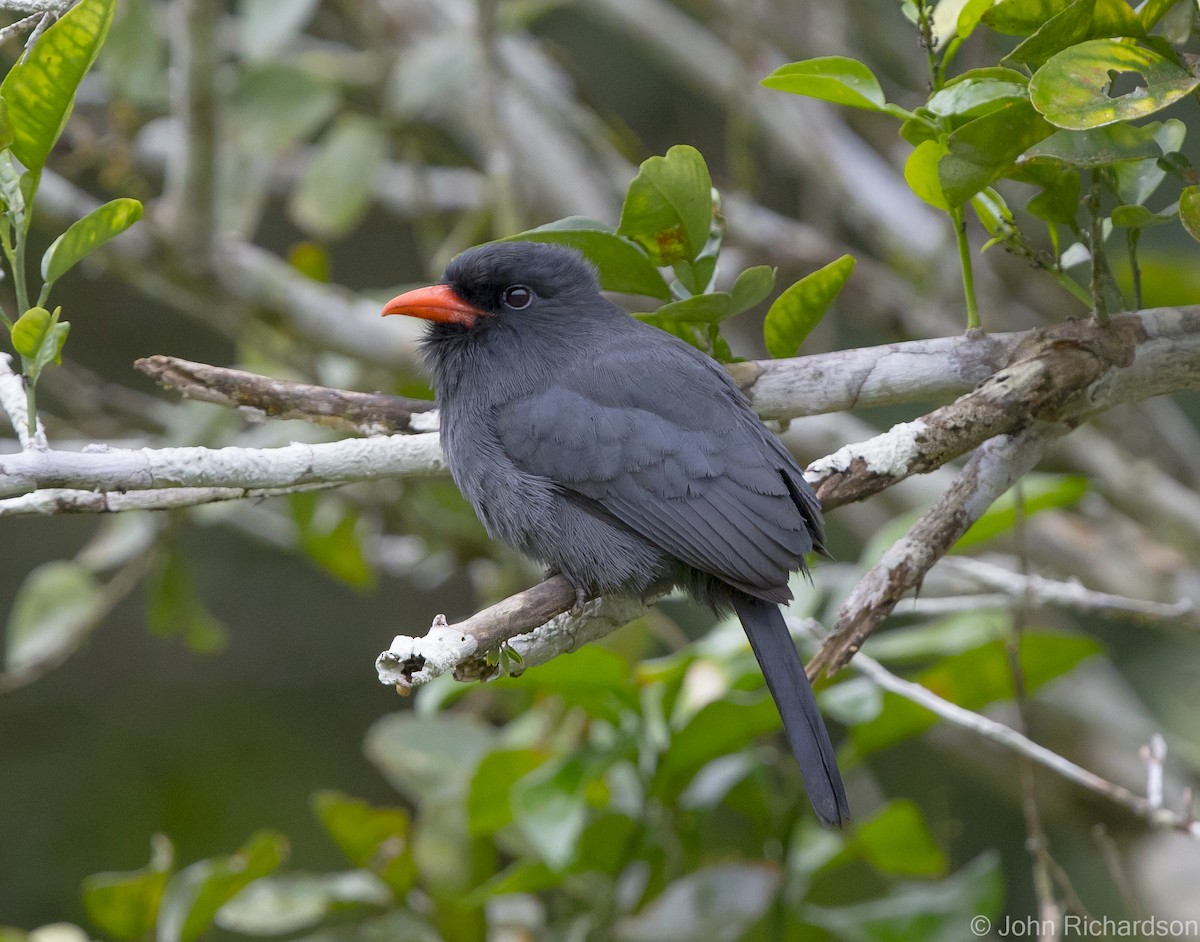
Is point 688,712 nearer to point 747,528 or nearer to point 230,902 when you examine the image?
point 747,528

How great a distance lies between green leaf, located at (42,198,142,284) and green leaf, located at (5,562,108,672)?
186cm

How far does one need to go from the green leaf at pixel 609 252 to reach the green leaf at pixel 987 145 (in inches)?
20.9

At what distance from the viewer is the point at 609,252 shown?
2.09 meters

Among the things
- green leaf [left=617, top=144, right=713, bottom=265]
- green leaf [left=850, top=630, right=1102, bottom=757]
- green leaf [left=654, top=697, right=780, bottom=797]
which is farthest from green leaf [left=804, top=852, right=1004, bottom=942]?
green leaf [left=617, top=144, right=713, bottom=265]

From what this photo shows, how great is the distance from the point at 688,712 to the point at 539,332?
0.85 m

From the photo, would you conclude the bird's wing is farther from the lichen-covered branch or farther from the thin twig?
the thin twig

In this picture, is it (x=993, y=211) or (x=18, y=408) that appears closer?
(x=18, y=408)

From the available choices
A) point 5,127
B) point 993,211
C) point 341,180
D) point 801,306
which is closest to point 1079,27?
point 993,211

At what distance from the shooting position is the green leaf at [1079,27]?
174cm

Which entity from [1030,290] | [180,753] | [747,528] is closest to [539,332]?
[747,528]

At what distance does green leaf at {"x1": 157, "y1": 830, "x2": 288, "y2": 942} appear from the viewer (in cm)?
251

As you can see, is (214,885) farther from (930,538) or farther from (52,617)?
(930,538)

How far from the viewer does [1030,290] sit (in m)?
4.41

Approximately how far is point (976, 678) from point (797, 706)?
3.44 ft
